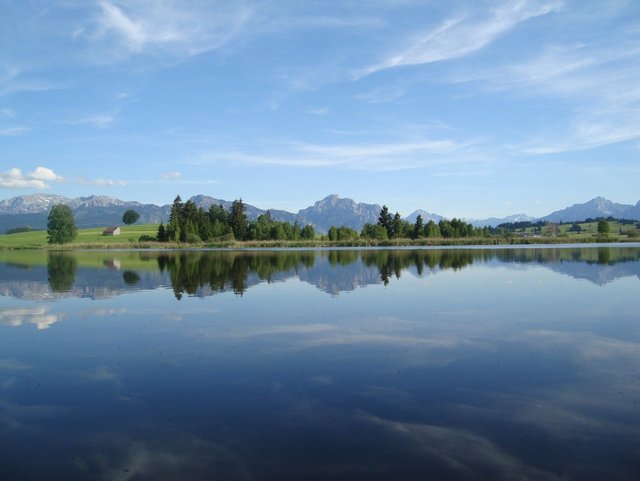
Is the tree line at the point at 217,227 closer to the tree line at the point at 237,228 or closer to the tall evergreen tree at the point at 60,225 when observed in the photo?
the tree line at the point at 237,228

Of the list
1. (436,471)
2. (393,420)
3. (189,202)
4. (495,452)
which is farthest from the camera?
(189,202)

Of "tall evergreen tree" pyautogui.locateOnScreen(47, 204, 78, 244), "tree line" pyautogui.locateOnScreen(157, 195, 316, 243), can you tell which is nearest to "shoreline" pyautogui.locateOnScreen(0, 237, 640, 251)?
"tall evergreen tree" pyautogui.locateOnScreen(47, 204, 78, 244)

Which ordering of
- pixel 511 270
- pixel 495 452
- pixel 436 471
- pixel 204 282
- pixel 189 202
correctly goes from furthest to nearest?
pixel 189 202, pixel 511 270, pixel 204 282, pixel 495 452, pixel 436 471

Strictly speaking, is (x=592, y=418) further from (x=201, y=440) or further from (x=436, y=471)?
(x=201, y=440)

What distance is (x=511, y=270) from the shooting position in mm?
51594

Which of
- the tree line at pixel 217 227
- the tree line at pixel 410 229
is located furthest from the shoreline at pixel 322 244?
the tree line at pixel 410 229

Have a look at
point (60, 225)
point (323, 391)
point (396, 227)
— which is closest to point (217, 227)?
point (60, 225)

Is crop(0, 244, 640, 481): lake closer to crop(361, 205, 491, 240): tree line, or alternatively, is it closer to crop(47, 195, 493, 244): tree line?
crop(47, 195, 493, 244): tree line

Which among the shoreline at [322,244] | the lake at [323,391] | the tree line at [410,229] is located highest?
the tree line at [410,229]

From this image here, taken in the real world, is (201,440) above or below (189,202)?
below

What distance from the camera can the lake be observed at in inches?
386

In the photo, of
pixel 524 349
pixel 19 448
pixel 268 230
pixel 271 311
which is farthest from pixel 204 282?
pixel 268 230

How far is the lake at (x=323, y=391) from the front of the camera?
9.80m

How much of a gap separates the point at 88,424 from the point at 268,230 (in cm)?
16101
